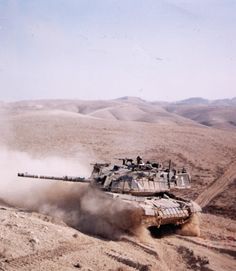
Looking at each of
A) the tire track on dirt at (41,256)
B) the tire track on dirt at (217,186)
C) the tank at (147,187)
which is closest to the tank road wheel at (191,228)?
the tank at (147,187)

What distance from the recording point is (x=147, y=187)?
1759 centimetres

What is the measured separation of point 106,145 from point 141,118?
1873 inches

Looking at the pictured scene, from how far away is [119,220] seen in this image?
15.6m

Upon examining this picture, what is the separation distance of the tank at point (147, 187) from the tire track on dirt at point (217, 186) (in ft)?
20.6

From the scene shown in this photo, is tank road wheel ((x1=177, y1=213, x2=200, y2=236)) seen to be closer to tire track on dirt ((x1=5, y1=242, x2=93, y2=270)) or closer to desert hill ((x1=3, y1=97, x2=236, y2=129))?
tire track on dirt ((x1=5, y1=242, x2=93, y2=270))

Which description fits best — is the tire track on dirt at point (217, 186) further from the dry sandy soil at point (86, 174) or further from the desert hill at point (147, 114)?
the desert hill at point (147, 114)

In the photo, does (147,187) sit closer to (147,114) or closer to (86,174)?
(86,174)

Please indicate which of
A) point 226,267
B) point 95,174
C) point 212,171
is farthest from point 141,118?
point 226,267

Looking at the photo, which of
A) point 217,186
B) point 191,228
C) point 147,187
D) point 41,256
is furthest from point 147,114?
point 41,256

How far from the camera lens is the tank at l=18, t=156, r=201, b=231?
1571cm

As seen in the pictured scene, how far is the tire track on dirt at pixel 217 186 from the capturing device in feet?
83.6

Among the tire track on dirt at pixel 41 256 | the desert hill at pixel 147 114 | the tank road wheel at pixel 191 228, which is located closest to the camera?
the tire track on dirt at pixel 41 256

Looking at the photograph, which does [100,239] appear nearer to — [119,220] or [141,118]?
[119,220]

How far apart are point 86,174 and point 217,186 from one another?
863 cm
